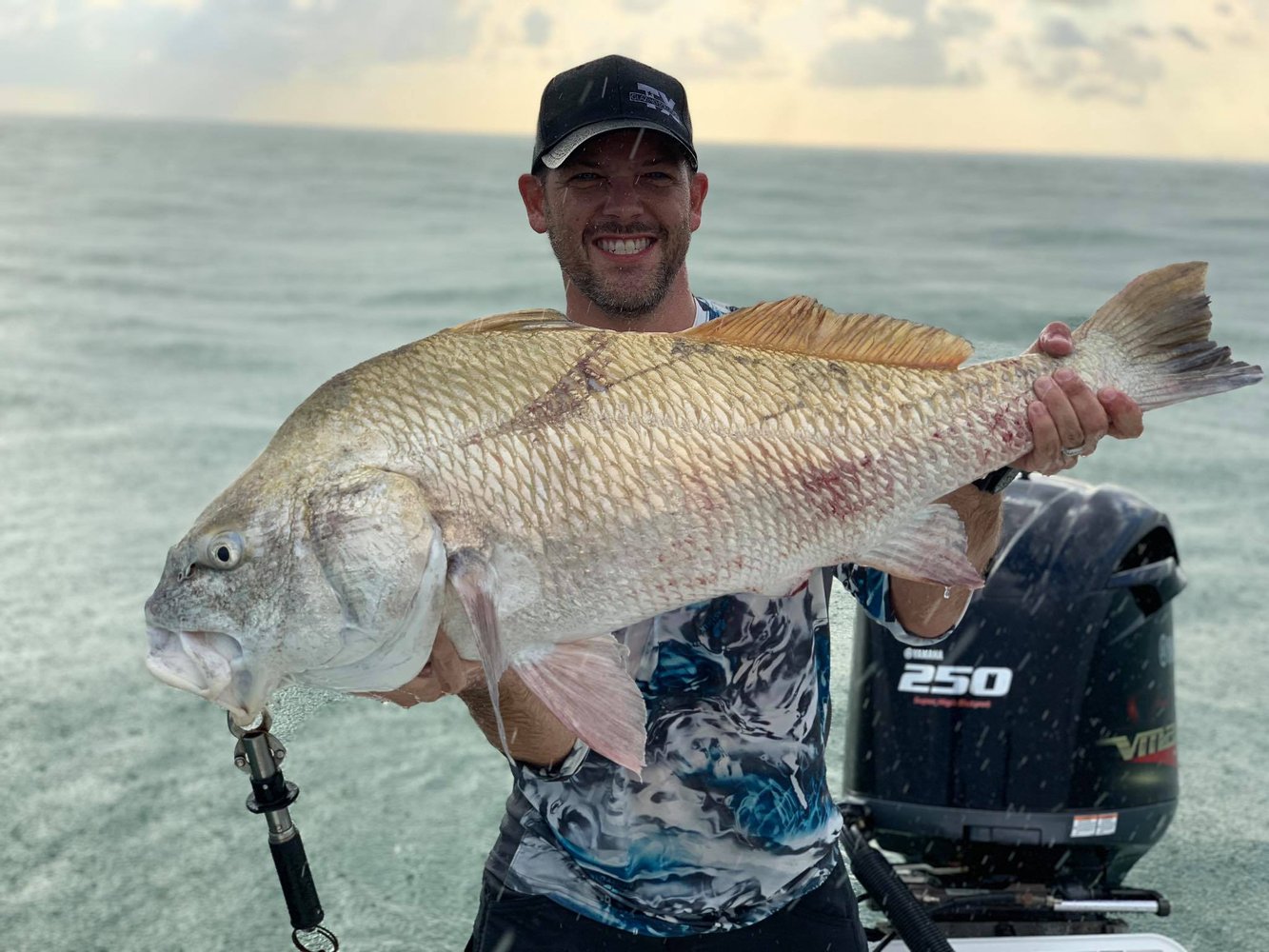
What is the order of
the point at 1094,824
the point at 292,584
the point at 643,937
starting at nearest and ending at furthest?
the point at 292,584, the point at 643,937, the point at 1094,824

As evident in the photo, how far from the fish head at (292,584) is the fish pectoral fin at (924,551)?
2.47ft

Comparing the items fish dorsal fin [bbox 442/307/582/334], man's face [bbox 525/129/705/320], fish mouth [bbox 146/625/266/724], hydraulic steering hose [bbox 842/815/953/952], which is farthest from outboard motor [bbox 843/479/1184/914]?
fish mouth [bbox 146/625/266/724]

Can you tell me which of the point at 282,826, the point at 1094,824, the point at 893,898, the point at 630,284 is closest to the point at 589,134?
the point at 630,284

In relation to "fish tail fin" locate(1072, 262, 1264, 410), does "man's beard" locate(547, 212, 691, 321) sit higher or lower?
higher

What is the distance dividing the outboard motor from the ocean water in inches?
9.6

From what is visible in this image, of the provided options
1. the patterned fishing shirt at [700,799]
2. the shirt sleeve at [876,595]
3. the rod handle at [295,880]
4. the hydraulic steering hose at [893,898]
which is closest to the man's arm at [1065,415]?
the shirt sleeve at [876,595]

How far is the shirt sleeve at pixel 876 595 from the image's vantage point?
230 cm

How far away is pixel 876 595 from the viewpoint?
2305 millimetres

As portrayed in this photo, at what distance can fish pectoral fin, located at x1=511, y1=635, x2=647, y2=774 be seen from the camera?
1.67 m

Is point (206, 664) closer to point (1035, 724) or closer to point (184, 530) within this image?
point (1035, 724)

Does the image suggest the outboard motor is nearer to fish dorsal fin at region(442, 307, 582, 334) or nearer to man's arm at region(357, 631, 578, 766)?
man's arm at region(357, 631, 578, 766)

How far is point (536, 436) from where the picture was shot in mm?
1645

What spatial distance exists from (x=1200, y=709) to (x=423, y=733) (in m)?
3.24

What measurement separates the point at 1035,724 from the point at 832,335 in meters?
1.50
